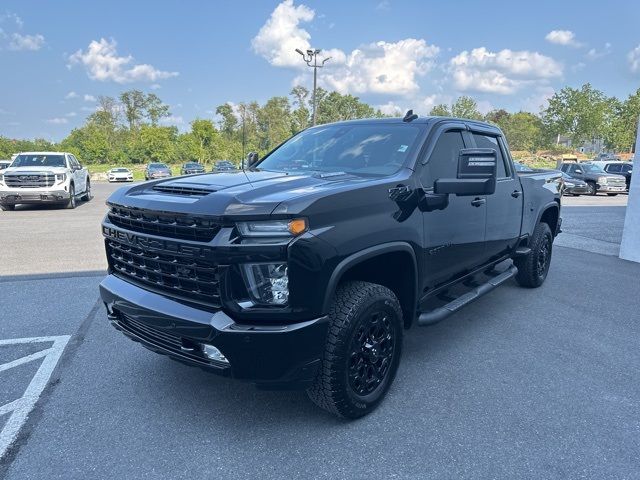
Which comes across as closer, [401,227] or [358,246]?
[358,246]

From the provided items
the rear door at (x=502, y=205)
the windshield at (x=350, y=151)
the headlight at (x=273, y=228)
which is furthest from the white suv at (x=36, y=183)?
the headlight at (x=273, y=228)

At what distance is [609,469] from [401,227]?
1.75 metres

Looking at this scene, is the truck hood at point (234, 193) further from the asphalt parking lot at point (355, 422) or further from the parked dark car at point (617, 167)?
the parked dark car at point (617, 167)

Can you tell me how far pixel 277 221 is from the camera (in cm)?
240

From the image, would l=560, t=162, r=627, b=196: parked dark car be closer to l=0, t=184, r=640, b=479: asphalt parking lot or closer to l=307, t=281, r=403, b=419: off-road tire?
l=0, t=184, r=640, b=479: asphalt parking lot

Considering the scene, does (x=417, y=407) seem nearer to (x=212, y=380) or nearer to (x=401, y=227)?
(x=401, y=227)

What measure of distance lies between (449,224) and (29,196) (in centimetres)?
1361

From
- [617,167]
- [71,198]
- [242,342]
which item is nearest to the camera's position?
[242,342]

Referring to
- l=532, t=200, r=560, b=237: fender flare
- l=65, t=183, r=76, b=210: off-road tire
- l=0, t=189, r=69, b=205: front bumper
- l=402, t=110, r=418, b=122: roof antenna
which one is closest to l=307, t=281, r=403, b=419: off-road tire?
l=402, t=110, r=418, b=122: roof antenna

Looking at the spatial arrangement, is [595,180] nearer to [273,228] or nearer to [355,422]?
[355,422]

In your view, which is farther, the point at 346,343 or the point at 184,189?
the point at 184,189

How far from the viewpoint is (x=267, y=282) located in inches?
96.0

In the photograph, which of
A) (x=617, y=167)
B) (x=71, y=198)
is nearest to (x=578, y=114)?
(x=617, y=167)

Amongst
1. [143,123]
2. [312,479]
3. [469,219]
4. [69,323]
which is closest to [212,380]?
[312,479]
